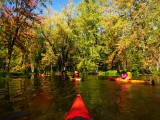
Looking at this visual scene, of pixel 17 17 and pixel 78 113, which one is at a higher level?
pixel 17 17

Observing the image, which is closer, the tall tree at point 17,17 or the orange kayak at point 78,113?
the orange kayak at point 78,113

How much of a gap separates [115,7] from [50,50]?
28.2 meters

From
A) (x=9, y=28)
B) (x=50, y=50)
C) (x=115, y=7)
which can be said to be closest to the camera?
(x=9, y=28)

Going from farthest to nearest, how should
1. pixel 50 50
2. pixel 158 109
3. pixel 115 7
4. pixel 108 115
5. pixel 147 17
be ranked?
pixel 50 50 < pixel 115 7 < pixel 147 17 < pixel 158 109 < pixel 108 115

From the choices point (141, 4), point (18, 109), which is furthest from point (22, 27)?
point (18, 109)

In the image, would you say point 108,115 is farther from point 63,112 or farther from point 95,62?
point 95,62

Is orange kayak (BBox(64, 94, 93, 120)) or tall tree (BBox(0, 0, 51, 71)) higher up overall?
tall tree (BBox(0, 0, 51, 71))

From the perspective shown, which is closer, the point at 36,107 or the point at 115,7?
the point at 36,107

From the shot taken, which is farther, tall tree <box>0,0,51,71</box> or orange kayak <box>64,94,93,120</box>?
tall tree <box>0,0,51,71</box>

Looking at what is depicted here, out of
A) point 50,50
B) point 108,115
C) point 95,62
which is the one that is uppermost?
point 50,50

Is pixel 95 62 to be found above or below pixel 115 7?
below

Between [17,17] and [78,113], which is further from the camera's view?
[17,17]

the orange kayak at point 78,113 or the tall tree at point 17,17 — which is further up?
the tall tree at point 17,17

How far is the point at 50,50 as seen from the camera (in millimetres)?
57656
